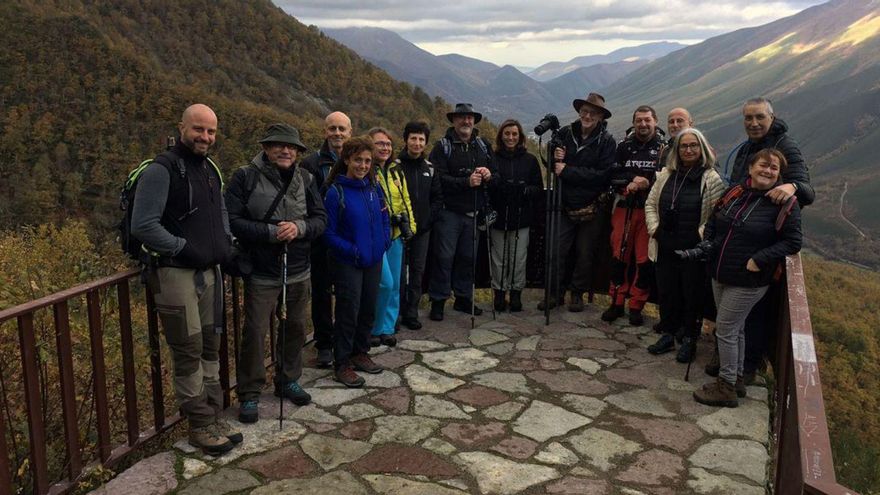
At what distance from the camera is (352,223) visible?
14.6 feet

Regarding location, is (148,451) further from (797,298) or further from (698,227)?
(698,227)

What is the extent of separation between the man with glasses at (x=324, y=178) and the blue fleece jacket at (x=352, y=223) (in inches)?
6.2

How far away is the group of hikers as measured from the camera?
3.44m

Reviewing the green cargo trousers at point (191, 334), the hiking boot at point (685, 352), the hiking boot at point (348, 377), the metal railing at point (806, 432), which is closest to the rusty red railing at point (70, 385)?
the green cargo trousers at point (191, 334)

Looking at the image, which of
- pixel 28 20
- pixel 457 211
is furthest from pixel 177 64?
pixel 457 211

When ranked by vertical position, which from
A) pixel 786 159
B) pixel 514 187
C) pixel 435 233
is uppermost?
pixel 786 159

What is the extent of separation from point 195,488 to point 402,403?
1487 millimetres

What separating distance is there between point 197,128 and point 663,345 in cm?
403

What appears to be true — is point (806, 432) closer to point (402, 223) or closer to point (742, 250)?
point (742, 250)

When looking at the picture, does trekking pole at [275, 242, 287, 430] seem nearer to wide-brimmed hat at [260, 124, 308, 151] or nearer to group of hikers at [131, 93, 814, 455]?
group of hikers at [131, 93, 814, 455]

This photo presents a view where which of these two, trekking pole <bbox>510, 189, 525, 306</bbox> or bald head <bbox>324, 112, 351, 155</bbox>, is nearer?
bald head <bbox>324, 112, 351, 155</bbox>

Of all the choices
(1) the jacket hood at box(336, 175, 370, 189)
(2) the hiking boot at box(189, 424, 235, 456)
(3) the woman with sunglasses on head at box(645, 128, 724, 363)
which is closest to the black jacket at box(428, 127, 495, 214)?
(1) the jacket hood at box(336, 175, 370, 189)

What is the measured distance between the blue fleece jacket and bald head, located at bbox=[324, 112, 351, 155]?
453 mm

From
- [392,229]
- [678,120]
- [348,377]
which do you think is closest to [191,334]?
[348,377]
